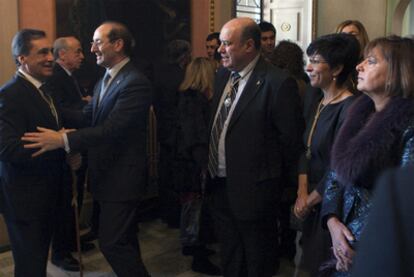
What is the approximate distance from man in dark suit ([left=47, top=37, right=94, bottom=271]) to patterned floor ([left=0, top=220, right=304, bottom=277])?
0.11 m

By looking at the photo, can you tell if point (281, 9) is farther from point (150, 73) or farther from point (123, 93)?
point (123, 93)

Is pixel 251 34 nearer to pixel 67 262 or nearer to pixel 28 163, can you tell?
pixel 28 163

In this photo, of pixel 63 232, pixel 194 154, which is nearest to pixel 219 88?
pixel 194 154

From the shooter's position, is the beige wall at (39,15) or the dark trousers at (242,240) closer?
the dark trousers at (242,240)

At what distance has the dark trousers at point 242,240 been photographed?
8.47ft

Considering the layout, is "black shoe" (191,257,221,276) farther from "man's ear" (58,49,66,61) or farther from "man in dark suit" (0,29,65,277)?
"man's ear" (58,49,66,61)

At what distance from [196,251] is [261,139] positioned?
1369 millimetres

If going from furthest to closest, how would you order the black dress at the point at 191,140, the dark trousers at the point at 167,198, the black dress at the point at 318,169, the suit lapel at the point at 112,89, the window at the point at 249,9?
the window at the point at 249,9 → the dark trousers at the point at 167,198 → the black dress at the point at 191,140 → the suit lapel at the point at 112,89 → the black dress at the point at 318,169

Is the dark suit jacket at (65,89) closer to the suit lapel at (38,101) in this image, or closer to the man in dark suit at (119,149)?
the man in dark suit at (119,149)

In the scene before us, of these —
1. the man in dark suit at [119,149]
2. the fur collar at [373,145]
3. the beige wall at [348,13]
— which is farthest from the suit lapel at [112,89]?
the beige wall at [348,13]

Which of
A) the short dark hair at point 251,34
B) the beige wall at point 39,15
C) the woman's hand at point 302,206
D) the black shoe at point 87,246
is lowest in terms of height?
the black shoe at point 87,246

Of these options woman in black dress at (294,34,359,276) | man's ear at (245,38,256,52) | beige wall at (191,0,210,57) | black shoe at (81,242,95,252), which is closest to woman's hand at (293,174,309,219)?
woman in black dress at (294,34,359,276)

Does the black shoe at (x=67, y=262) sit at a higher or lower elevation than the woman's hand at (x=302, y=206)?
lower

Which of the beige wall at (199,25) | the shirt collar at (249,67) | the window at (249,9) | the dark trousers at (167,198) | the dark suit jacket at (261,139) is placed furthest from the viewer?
the window at (249,9)
